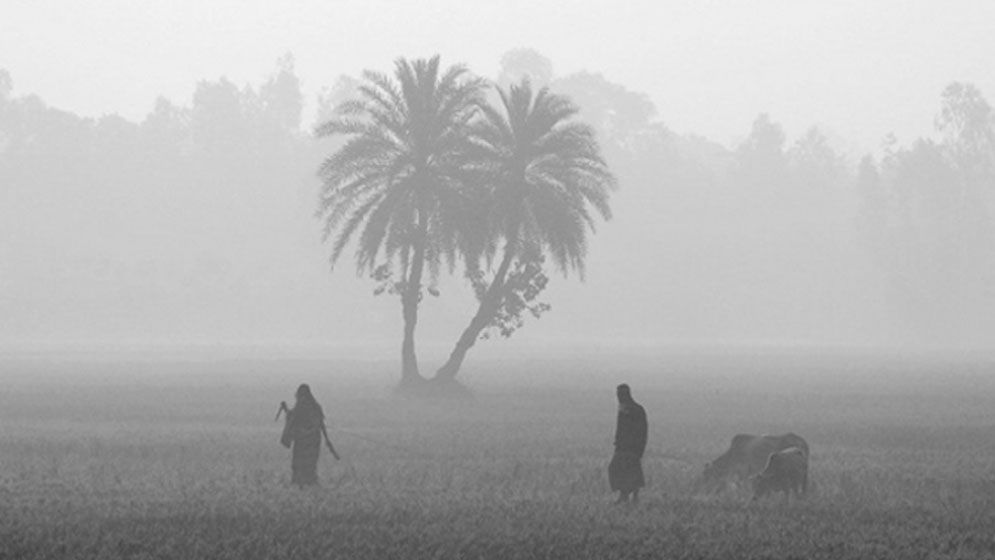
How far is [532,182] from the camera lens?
55594mm

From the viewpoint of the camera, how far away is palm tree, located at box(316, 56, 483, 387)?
54.0m

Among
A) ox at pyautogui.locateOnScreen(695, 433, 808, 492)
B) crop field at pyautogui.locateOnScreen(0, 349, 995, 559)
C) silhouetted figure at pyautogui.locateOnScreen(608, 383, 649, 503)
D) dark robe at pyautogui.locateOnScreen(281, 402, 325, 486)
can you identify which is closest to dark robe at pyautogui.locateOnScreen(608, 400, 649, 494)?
silhouetted figure at pyautogui.locateOnScreen(608, 383, 649, 503)

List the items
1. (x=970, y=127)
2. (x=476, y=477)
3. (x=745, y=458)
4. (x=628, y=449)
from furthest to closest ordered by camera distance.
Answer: (x=970, y=127)
(x=476, y=477)
(x=745, y=458)
(x=628, y=449)

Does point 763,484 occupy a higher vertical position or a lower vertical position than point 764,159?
lower

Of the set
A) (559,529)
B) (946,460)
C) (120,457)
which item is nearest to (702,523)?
(559,529)

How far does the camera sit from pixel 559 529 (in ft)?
59.7

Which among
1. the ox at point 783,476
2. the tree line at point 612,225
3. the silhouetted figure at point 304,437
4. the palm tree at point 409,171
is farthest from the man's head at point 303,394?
the tree line at point 612,225

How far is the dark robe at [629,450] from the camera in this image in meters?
21.3

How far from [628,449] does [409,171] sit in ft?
114

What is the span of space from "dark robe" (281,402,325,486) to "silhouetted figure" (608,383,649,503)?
15.2 ft

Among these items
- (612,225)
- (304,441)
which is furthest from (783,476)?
(612,225)

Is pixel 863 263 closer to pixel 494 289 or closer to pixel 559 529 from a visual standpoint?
pixel 494 289

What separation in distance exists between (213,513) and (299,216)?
13782 centimetres

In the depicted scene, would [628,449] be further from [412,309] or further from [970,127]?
[970,127]
